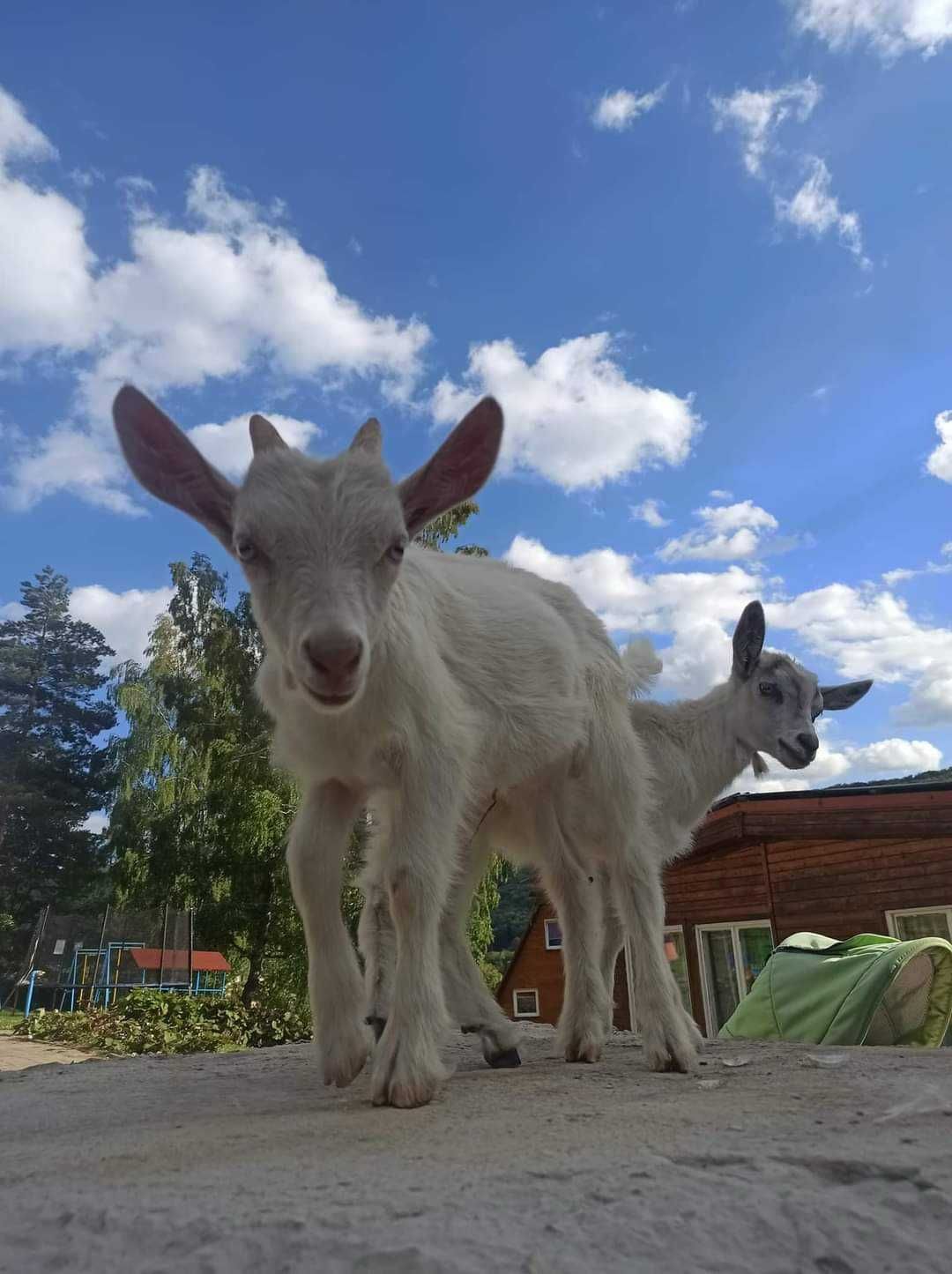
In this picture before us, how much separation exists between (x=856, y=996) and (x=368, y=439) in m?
4.32

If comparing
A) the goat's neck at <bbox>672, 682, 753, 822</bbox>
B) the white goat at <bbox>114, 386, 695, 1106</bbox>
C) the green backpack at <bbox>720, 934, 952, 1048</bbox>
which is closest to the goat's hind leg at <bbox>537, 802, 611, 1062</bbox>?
the white goat at <bbox>114, 386, 695, 1106</bbox>

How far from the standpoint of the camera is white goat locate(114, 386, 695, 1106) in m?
2.58

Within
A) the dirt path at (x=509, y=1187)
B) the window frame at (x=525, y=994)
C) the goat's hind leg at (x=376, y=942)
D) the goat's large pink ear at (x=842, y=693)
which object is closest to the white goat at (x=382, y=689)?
the goat's hind leg at (x=376, y=942)

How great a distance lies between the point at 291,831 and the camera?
10.1 feet

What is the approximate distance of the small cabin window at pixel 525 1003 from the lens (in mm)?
20531

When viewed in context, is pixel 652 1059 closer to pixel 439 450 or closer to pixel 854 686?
pixel 439 450

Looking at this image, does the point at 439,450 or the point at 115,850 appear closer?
the point at 439,450

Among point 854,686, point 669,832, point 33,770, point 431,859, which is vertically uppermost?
point 33,770

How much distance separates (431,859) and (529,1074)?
1174 millimetres

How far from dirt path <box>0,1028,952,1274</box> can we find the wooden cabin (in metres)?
8.70

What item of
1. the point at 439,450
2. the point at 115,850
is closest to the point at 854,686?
the point at 439,450

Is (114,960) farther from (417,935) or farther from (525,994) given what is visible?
(417,935)

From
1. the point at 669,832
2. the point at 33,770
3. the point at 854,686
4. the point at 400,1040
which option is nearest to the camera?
the point at 400,1040

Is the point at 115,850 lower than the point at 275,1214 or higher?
higher
